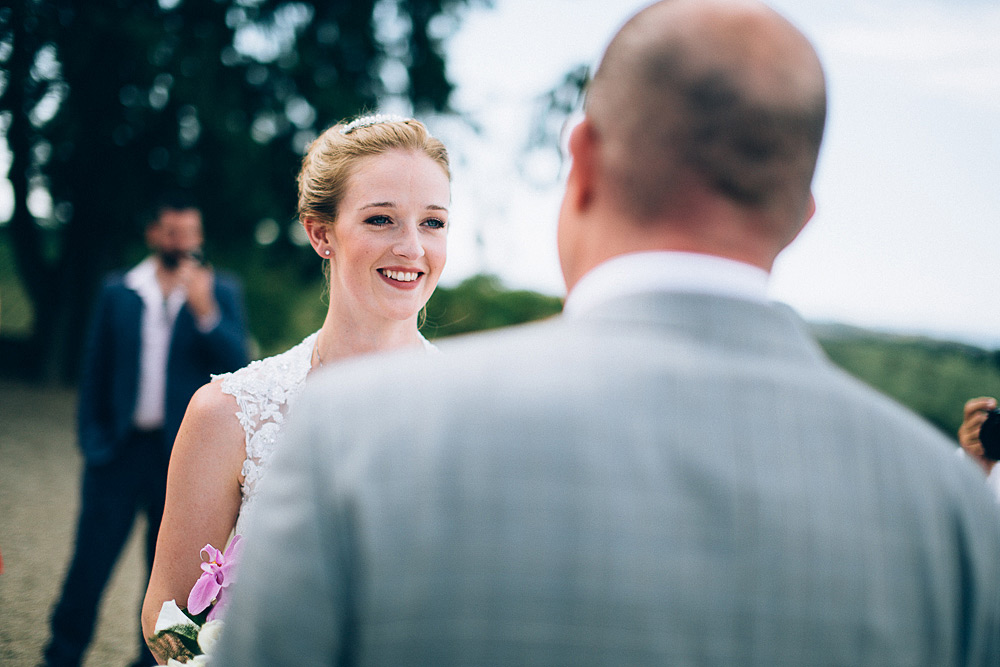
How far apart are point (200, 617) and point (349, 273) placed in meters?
1.19

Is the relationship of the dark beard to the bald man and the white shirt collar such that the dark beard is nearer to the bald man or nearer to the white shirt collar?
the bald man

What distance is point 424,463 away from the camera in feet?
2.81

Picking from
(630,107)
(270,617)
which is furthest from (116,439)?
(630,107)

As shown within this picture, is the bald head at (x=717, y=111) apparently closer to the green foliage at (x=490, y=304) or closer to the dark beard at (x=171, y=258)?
the dark beard at (x=171, y=258)

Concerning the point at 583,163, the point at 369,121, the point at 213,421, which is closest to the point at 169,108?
the point at 369,121

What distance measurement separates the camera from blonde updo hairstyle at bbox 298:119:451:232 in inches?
100

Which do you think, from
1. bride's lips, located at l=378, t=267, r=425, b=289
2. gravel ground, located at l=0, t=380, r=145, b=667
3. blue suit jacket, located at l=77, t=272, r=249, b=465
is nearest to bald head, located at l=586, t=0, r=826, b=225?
bride's lips, located at l=378, t=267, r=425, b=289

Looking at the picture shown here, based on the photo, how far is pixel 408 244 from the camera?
100.0 inches

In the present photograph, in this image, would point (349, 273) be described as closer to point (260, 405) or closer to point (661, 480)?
point (260, 405)

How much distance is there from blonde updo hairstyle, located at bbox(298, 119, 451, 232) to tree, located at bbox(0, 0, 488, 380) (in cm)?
974

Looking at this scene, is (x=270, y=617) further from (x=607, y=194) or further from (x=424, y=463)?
(x=607, y=194)

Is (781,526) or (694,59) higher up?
(694,59)

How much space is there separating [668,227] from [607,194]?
0.10 metres

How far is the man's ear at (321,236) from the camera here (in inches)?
104
